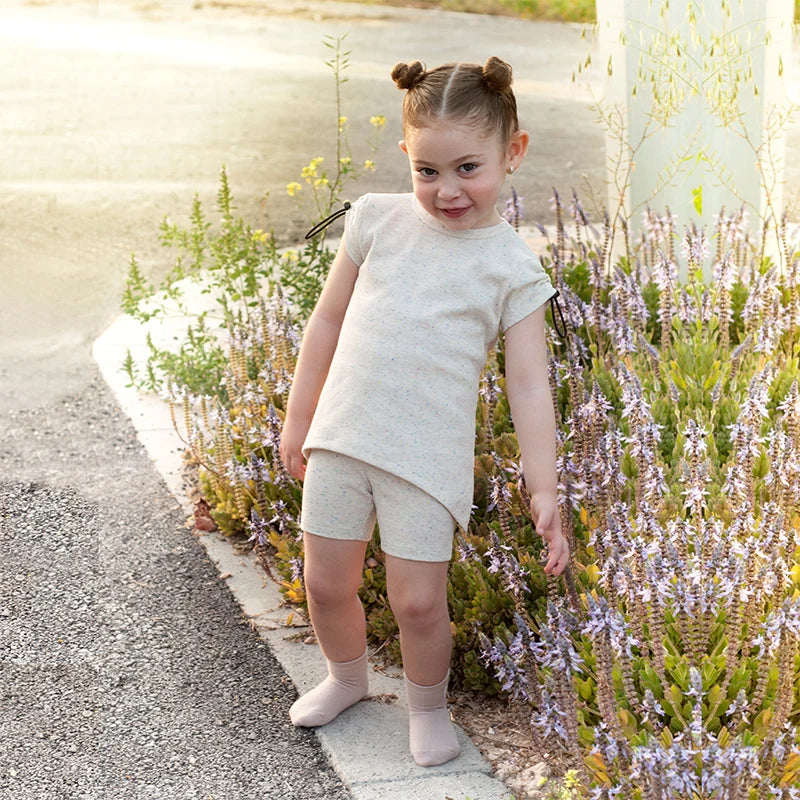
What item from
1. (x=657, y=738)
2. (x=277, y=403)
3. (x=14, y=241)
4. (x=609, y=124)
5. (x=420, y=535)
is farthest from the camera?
(x=14, y=241)

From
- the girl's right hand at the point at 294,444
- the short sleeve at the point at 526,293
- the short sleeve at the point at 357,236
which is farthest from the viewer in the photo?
the girl's right hand at the point at 294,444

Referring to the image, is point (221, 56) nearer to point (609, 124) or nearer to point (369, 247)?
point (609, 124)

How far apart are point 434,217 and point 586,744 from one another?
49.2 inches

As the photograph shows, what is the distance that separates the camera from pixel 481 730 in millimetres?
3104

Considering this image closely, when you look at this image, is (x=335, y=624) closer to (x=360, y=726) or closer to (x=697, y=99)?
(x=360, y=726)

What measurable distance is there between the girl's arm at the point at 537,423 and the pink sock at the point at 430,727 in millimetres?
458

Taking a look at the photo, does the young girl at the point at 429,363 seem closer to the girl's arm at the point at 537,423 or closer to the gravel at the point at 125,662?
the girl's arm at the point at 537,423

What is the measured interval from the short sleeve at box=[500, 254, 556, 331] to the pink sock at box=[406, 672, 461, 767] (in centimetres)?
91

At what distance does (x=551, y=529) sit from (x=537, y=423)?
0.80ft

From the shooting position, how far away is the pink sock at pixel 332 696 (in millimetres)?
3123

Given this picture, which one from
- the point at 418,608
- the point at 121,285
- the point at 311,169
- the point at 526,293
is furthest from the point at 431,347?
the point at 121,285

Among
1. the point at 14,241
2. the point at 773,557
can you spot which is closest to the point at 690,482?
the point at 773,557

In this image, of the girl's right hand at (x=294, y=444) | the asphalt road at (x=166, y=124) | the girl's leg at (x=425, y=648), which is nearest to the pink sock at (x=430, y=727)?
the girl's leg at (x=425, y=648)

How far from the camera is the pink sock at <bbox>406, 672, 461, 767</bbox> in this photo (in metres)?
2.94
